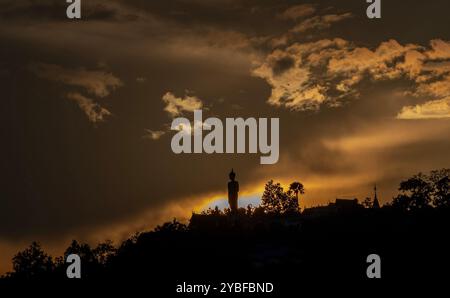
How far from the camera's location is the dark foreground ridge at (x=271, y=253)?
285 ft

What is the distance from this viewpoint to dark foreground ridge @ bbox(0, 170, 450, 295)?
86.8 meters

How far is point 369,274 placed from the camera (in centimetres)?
8375

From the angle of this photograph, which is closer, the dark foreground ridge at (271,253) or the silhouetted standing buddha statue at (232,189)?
the dark foreground ridge at (271,253)

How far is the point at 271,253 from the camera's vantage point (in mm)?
97062

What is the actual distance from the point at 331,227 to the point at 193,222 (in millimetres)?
22374

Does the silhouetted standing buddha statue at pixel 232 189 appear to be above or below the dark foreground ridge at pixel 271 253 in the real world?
above

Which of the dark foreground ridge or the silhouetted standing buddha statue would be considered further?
the silhouetted standing buddha statue

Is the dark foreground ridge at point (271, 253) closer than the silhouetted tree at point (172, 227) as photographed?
Yes

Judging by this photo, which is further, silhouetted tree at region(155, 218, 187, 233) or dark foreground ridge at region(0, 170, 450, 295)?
silhouetted tree at region(155, 218, 187, 233)

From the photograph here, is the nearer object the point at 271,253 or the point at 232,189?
the point at 271,253

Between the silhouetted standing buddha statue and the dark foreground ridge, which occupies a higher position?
the silhouetted standing buddha statue

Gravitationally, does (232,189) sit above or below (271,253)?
above
